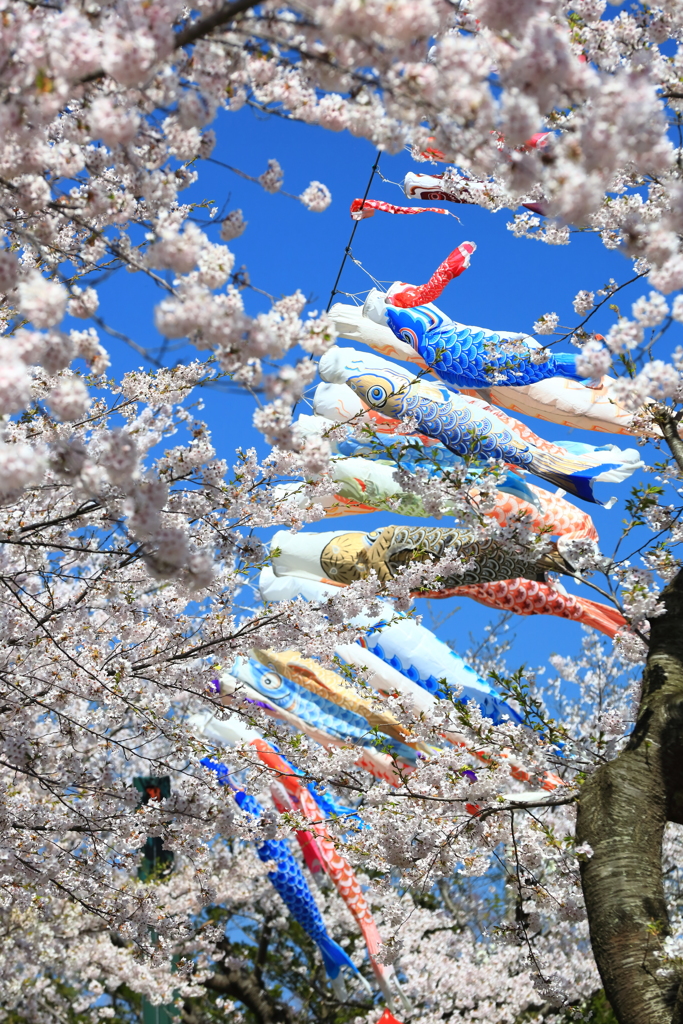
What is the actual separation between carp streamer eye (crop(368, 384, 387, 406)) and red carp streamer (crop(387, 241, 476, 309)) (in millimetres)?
757

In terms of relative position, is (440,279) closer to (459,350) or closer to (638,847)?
(459,350)

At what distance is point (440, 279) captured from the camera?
8.09m

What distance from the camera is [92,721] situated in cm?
927

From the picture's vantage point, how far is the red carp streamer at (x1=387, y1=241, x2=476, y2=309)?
26.3ft

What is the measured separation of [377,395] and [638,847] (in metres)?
5.14

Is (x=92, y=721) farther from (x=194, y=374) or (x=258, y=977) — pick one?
(x=258, y=977)

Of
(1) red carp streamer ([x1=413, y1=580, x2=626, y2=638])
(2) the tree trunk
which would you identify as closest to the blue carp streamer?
(1) red carp streamer ([x1=413, y1=580, x2=626, y2=638])

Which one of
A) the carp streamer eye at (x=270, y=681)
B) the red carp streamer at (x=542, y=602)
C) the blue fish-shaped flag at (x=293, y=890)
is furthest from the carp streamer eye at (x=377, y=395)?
the blue fish-shaped flag at (x=293, y=890)

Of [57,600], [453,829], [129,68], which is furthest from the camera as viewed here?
[57,600]

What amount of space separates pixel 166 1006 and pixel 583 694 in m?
8.64

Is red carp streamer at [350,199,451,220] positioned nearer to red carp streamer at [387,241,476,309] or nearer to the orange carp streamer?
red carp streamer at [387,241,476,309]

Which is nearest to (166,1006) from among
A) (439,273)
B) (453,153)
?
(439,273)

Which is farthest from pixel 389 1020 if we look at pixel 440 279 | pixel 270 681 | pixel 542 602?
pixel 440 279

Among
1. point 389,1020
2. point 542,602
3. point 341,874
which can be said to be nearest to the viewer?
point 389,1020
